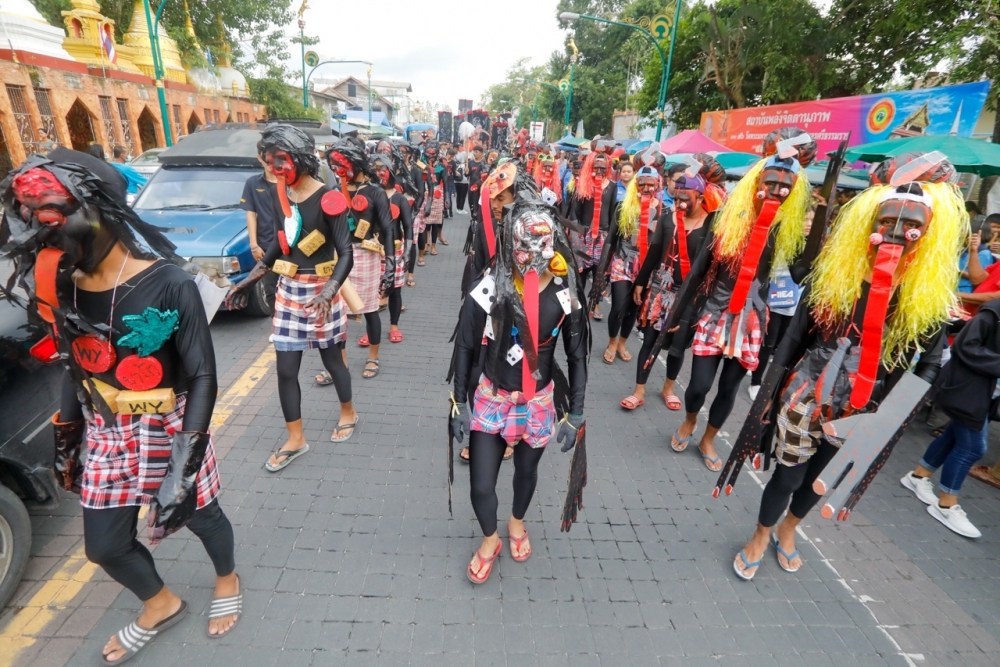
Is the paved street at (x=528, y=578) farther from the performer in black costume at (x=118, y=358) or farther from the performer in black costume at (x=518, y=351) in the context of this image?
the performer in black costume at (x=118, y=358)

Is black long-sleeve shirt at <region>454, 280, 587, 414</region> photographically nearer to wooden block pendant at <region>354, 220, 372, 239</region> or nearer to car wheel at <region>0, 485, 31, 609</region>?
car wheel at <region>0, 485, 31, 609</region>

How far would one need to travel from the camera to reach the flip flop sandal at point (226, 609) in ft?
8.30

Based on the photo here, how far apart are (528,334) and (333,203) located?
1820mm

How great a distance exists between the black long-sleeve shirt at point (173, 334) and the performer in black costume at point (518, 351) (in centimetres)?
119

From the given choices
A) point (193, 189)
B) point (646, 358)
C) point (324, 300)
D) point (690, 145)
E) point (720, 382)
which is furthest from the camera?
point (690, 145)

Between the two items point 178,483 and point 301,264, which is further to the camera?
point 301,264

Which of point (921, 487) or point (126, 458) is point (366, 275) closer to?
point (126, 458)

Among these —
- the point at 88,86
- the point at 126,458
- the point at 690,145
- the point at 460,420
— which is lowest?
the point at 460,420

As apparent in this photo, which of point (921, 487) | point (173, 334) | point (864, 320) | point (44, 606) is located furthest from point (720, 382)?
point (44, 606)

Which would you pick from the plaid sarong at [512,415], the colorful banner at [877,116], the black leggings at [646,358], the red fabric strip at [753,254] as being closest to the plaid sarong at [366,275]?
the black leggings at [646,358]

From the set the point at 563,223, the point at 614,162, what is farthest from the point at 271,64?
the point at 563,223

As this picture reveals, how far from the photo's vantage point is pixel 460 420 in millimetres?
2779

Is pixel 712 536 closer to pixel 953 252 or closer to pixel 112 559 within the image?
pixel 953 252

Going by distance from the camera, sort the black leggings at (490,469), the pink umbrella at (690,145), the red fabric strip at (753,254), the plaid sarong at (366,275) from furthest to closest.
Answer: the pink umbrella at (690,145), the plaid sarong at (366,275), the red fabric strip at (753,254), the black leggings at (490,469)
